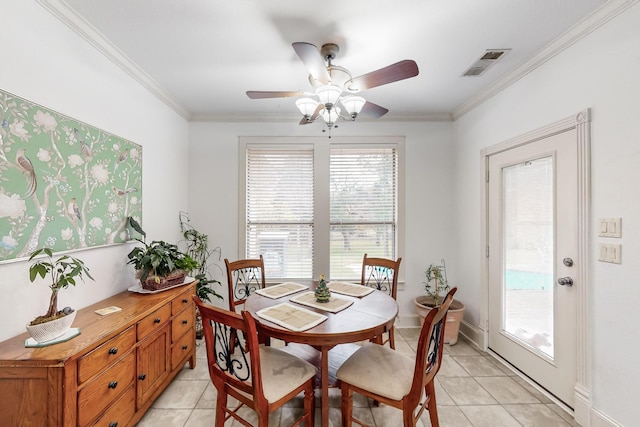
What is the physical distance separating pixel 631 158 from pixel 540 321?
140cm

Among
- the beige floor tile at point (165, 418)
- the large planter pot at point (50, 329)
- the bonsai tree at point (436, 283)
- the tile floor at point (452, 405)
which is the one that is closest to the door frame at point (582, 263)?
the tile floor at point (452, 405)

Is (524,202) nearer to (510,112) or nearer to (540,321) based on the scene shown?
(510,112)

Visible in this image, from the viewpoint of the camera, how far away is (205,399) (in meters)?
2.13

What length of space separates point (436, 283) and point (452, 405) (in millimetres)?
1441

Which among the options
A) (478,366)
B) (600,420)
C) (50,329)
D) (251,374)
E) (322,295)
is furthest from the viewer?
(478,366)

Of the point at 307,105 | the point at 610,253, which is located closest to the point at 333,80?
the point at 307,105

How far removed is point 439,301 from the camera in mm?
3186

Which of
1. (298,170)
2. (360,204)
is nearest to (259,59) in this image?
(298,170)

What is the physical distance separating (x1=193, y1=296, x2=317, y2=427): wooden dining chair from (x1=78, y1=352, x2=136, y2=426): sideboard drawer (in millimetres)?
538

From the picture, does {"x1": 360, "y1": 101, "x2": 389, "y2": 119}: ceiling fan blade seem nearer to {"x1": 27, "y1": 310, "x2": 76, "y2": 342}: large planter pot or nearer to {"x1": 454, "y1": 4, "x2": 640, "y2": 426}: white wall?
{"x1": 454, "y1": 4, "x2": 640, "y2": 426}: white wall

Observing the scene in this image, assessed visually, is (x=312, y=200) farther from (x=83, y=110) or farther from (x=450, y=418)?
(x=450, y=418)

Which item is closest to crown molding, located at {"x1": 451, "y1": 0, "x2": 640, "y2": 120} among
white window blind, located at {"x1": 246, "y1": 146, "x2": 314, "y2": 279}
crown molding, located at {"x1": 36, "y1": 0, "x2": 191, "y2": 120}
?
white window blind, located at {"x1": 246, "y1": 146, "x2": 314, "y2": 279}

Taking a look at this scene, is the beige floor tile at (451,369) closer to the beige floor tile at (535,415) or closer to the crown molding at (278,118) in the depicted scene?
the beige floor tile at (535,415)

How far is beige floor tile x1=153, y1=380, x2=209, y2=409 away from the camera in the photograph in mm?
2061
